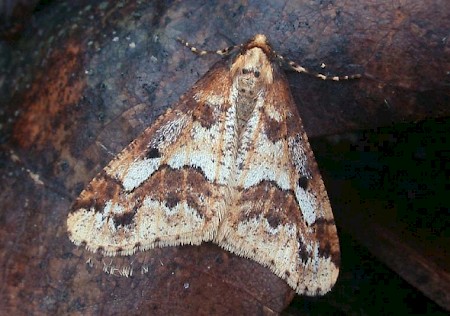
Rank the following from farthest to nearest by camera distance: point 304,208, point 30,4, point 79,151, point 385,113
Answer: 1. point 30,4
2. point 304,208
3. point 79,151
4. point 385,113

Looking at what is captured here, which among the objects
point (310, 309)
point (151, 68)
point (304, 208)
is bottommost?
point (310, 309)

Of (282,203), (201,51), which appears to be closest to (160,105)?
(201,51)

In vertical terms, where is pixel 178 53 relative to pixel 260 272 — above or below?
above

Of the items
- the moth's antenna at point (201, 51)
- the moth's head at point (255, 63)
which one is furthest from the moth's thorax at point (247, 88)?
the moth's antenna at point (201, 51)

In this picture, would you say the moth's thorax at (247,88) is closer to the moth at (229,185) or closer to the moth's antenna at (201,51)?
the moth at (229,185)

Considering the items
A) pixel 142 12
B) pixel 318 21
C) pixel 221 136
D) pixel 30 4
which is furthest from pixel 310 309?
pixel 30 4

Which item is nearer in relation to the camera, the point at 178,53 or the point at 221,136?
the point at 178,53

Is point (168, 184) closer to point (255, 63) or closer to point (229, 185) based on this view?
point (229, 185)

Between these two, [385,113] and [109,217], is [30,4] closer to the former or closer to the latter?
[109,217]
